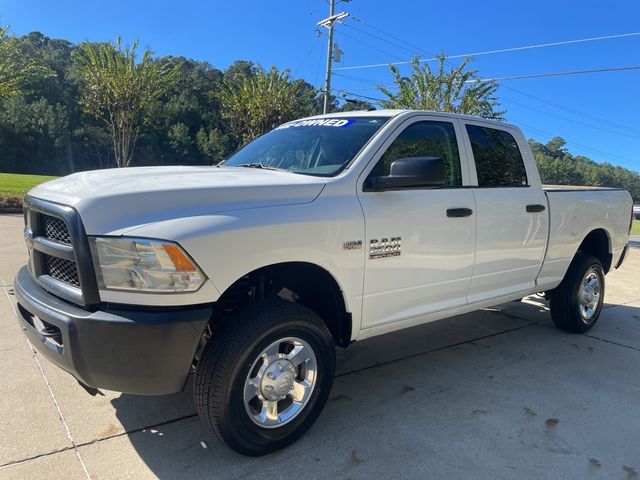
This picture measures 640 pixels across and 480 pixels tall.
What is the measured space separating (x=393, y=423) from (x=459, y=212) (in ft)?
5.01

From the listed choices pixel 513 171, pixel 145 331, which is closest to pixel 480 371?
pixel 513 171

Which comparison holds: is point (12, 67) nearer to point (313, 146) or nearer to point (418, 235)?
point (313, 146)

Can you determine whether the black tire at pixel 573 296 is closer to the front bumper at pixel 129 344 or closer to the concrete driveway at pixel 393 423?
the concrete driveway at pixel 393 423

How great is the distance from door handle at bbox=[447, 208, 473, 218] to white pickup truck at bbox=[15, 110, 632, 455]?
0.05 feet

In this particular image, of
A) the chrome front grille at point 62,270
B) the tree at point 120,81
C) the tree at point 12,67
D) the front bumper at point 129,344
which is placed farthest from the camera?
the tree at point 120,81

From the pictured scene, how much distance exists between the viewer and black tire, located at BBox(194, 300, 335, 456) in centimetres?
251

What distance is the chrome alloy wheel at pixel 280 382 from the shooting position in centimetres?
270

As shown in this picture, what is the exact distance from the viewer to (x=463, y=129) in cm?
396

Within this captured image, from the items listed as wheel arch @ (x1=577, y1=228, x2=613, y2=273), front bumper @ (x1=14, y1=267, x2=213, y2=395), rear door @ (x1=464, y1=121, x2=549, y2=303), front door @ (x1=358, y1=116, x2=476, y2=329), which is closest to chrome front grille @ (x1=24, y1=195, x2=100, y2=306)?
front bumper @ (x1=14, y1=267, x2=213, y2=395)

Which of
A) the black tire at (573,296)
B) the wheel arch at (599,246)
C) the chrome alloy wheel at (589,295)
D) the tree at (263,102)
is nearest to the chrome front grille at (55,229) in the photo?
the black tire at (573,296)

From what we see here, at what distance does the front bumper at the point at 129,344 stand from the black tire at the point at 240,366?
0.17m

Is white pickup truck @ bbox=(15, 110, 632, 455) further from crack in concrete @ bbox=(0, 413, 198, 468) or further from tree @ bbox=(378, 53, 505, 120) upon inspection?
tree @ bbox=(378, 53, 505, 120)

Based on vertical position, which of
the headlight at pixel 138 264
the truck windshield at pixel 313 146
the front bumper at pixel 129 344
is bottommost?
the front bumper at pixel 129 344

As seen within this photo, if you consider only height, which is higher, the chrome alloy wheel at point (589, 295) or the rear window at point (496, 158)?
the rear window at point (496, 158)
